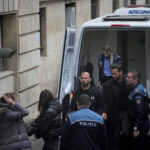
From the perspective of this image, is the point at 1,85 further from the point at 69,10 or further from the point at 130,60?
the point at 69,10

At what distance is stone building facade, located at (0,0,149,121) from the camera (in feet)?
42.3

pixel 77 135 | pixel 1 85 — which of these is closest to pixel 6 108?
pixel 77 135

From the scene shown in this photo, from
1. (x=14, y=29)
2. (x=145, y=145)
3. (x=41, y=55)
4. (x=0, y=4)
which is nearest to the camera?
(x=145, y=145)

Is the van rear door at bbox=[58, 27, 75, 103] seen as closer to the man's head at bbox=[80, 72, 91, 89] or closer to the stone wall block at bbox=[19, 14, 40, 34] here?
Answer: the man's head at bbox=[80, 72, 91, 89]

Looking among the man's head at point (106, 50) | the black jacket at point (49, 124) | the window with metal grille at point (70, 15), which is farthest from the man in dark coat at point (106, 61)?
the window with metal grille at point (70, 15)

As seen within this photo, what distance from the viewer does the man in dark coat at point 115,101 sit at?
30.2 feet

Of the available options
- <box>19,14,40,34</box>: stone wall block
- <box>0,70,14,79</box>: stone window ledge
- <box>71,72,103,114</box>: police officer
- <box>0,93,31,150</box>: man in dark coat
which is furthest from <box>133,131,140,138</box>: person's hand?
<box>19,14,40,34</box>: stone wall block

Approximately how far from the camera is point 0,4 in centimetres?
1203

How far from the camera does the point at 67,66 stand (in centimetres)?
977

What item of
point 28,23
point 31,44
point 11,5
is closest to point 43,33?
point 31,44

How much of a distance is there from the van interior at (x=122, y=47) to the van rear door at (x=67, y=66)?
1.09 metres

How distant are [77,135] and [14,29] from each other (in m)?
6.00

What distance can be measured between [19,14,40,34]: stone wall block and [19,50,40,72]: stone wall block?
0.54m

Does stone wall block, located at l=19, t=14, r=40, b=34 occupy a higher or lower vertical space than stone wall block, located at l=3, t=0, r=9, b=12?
lower
